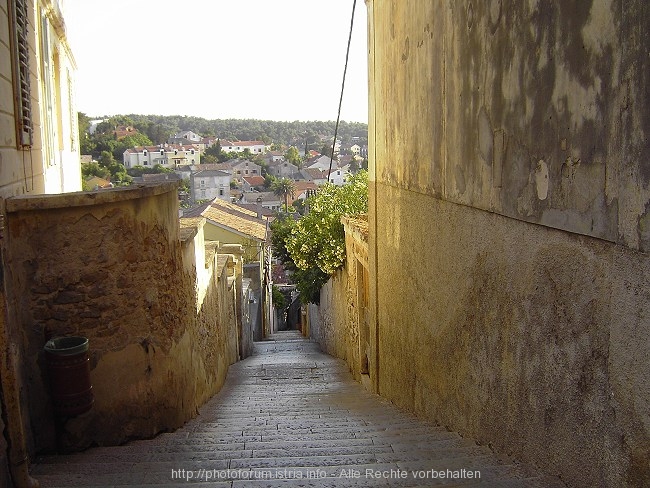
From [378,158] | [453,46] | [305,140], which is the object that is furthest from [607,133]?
[305,140]

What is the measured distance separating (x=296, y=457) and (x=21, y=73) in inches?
168

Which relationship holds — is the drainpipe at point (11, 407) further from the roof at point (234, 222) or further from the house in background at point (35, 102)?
the roof at point (234, 222)

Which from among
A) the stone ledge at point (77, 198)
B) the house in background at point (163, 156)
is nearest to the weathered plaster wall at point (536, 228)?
the stone ledge at point (77, 198)

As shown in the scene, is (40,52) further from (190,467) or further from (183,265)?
(190,467)

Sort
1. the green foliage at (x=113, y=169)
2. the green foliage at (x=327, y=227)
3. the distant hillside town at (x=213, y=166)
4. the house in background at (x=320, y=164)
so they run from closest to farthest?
the green foliage at (x=327, y=227) < the green foliage at (x=113, y=169) < the distant hillside town at (x=213, y=166) < the house in background at (x=320, y=164)

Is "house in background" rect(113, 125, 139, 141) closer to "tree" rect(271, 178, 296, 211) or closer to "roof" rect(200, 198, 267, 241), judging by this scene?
"tree" rect(271, 178, 296, 211)

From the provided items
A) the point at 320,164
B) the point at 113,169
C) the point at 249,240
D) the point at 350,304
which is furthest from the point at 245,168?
the point at 350,304

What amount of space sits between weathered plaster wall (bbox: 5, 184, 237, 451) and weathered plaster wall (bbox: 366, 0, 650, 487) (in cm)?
243

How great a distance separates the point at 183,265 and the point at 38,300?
213 centimetres

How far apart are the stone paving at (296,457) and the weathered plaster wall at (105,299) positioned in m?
0.26

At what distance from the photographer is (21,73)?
5980 millimetres

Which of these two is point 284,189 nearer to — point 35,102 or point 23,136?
point 35,102

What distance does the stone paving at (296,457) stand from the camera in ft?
12.8

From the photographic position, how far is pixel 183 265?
22.5 feet
